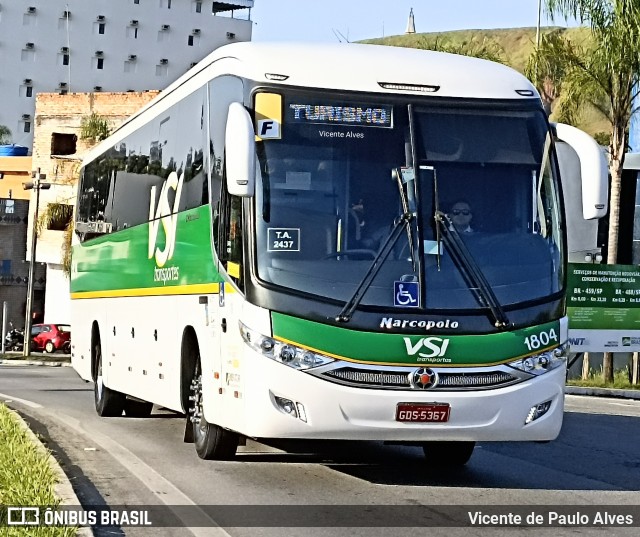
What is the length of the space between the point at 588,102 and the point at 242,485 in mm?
21036

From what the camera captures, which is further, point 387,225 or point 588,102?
→ point 588,102

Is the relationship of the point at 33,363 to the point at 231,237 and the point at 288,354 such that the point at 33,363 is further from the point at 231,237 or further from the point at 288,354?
the point at 288,354

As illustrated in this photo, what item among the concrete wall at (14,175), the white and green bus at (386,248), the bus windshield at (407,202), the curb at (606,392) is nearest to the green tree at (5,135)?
the concrete wall at (14,175)

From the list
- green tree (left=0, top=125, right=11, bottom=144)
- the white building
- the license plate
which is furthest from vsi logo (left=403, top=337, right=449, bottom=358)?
the white building

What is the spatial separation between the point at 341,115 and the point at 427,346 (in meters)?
2.07

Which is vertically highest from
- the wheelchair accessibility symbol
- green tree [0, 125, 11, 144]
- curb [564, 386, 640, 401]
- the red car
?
green tree [0, 125, 11, 144]

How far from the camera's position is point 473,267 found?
10742 mm

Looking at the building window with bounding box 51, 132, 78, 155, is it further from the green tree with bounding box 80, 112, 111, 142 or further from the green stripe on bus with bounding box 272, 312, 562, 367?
the green stripe on bus with bounding box 272, 312, 562, 367

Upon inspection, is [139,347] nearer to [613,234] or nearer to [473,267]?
[473,267]

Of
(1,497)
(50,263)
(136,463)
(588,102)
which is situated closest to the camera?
(1,497)

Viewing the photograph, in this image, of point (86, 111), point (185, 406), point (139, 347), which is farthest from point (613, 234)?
point (86, 111)

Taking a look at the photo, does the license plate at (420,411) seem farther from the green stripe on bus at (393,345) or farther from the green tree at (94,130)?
the green tree at (94,130)

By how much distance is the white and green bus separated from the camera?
1054 cm

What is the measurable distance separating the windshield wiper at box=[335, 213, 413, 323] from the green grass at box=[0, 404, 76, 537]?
2.56 m
